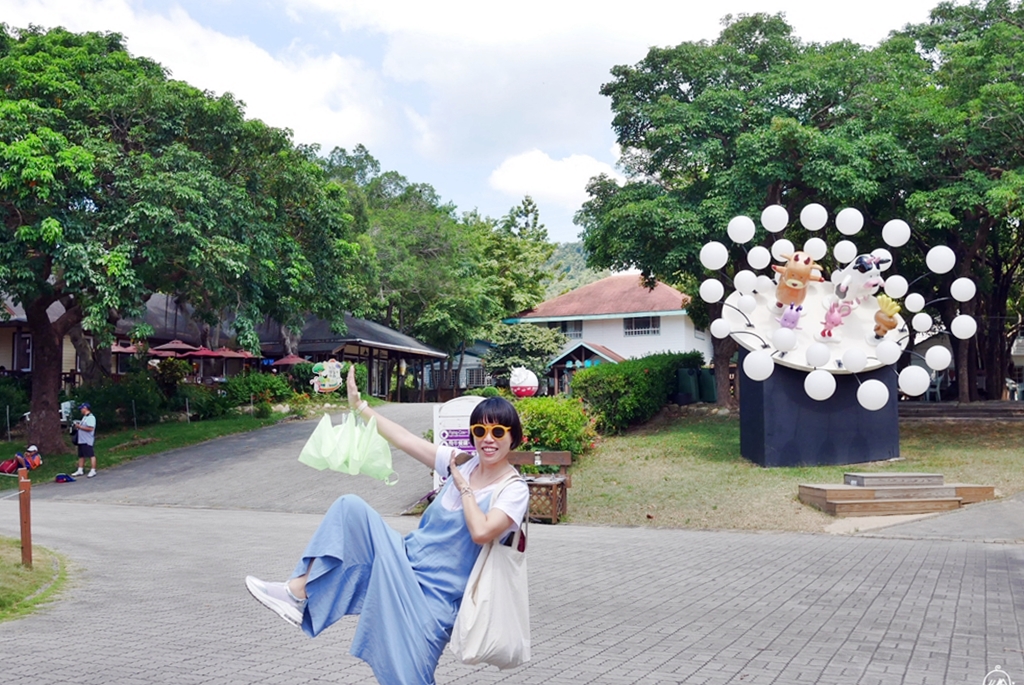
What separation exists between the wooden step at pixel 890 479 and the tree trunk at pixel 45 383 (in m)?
18.2

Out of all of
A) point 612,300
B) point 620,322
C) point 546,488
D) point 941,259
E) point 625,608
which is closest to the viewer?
point 625,608

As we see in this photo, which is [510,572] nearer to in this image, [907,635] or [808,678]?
[808,678]

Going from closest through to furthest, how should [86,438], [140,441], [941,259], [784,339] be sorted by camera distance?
[784,339], [941,259], [86,438], [140,441]

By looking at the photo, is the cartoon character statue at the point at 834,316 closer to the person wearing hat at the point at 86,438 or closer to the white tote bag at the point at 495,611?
the white tote bag at the point at 495,611

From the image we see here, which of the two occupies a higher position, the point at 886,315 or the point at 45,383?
the point at 886,315

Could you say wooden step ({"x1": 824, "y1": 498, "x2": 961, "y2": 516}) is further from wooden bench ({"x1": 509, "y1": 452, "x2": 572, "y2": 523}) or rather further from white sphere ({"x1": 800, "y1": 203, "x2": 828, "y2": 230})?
white sphere ({"x1": 800, "y1": 203, "x2": 828, "y2": 230})

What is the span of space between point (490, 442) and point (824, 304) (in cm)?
1569

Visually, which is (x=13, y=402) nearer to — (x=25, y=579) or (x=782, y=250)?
(x=25, y=579)

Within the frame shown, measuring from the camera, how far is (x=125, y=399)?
90.5ft

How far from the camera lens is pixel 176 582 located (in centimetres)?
866

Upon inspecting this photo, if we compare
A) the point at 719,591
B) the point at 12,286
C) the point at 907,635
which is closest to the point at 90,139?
the point at 12,286

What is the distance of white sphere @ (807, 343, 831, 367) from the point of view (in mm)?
16359

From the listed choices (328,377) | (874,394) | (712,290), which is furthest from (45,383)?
(328,377)

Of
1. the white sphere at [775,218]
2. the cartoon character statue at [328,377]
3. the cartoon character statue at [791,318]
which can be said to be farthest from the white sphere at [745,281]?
the cartoon character statue at [328,377]
